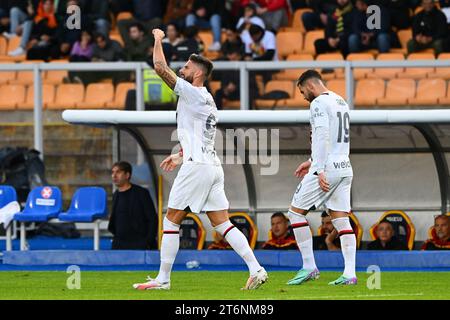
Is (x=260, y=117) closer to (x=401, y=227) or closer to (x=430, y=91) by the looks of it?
(x=401, y=227)

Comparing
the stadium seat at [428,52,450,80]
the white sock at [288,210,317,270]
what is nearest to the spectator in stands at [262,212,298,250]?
the stadium seat at [428,52,450,80]

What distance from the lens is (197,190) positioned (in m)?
13.1

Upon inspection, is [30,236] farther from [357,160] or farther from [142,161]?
[357,160]

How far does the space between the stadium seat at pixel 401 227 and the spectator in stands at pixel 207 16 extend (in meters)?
7.93

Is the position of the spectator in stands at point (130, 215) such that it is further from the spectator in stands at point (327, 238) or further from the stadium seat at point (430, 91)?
the stadium seat at point (430, 91)

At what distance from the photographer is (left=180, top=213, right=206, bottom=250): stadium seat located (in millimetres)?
19188

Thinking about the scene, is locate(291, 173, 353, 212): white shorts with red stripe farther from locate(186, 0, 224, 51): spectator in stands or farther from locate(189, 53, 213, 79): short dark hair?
locate(186, 0, 224, 51): spectator in stands

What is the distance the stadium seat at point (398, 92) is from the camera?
65.7ft

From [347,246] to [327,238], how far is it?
4.42 metres

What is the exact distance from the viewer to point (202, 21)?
26.1 m

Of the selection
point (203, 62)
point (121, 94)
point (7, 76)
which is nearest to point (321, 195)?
point (203, 62)

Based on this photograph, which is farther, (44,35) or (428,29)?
(44,35)

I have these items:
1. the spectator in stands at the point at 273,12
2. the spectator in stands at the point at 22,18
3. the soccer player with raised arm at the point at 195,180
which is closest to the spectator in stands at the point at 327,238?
the soccer player with raised arm at the point at 195,180

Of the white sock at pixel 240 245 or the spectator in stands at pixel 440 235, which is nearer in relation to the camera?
the white sock at pixel 240 245
